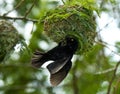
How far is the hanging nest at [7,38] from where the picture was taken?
3.15 m

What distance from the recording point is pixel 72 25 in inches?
115

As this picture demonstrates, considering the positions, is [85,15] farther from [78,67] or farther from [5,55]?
[78,67]

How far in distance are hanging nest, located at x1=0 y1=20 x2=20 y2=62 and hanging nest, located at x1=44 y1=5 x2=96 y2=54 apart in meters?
0.30

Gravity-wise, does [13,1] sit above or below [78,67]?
above

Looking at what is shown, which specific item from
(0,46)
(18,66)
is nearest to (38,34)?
(18,66)

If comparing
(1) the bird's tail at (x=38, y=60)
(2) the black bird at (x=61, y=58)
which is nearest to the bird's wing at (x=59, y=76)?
(2) the black bird at (x=61, y=58)

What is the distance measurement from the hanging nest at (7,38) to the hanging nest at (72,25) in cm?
30

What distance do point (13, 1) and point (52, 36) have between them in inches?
82.9

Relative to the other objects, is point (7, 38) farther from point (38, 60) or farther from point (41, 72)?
point (41, 72)

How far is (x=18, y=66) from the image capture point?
534 centimetres

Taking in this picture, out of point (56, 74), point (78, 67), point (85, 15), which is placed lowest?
point (78, 67)

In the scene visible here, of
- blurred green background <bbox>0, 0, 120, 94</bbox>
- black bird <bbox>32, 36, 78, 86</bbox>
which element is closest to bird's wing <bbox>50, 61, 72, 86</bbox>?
black bird <bbox>32, 36, 78, 86</bbox>

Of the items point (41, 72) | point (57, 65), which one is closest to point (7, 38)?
point (57, 65)

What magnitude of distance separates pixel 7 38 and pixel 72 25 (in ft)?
1.61
